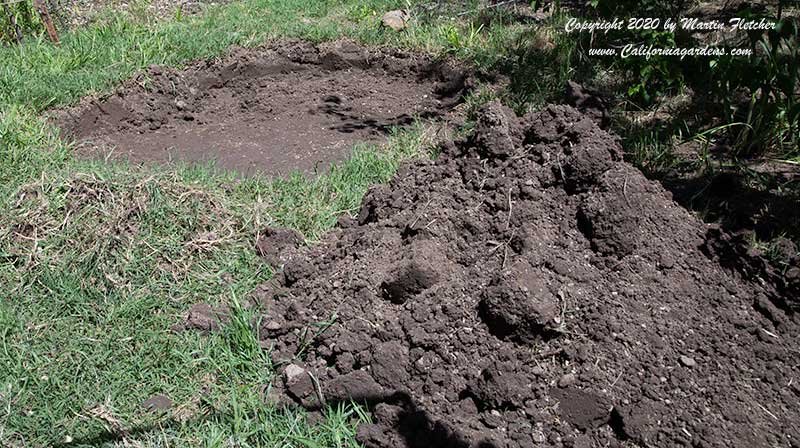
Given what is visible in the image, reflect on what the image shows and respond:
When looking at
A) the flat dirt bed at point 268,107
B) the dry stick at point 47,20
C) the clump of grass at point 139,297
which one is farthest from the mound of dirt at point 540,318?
the dry stick at point 47,20

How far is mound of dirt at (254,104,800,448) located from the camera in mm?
2537

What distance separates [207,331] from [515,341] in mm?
1324

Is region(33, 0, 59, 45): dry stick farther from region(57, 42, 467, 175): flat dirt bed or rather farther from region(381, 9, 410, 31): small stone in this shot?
region(381, 9, 410, 31): small stone

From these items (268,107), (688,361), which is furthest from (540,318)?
(268,107)

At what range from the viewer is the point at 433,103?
5.42 m

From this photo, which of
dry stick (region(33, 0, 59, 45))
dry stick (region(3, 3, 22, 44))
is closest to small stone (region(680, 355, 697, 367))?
dry stick (region(33, 0, 59, 45))

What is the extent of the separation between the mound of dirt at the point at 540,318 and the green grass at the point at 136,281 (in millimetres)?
208

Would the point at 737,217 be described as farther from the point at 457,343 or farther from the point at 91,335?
the point at 91,335

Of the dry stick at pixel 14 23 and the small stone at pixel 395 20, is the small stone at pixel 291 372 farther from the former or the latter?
the dry stick at pixel 14 23

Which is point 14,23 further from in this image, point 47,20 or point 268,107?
point 268,107

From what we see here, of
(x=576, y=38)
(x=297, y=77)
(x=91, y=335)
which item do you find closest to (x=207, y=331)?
(x=91, y=335)

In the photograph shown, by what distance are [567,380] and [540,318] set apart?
239 millimetres

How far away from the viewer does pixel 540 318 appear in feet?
8.78

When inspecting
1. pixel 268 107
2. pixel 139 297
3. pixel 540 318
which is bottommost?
pixel 268 107
